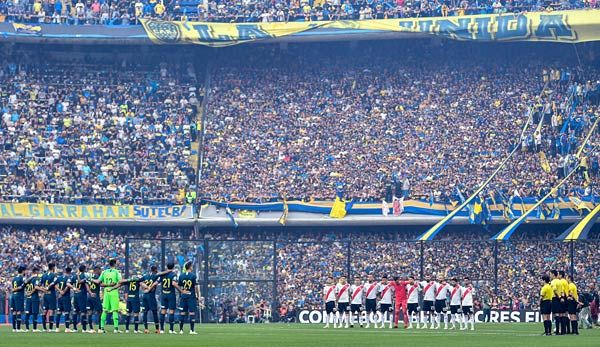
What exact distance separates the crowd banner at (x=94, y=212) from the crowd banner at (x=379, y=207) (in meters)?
1.51

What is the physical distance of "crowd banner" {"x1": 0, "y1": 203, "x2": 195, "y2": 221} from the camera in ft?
224

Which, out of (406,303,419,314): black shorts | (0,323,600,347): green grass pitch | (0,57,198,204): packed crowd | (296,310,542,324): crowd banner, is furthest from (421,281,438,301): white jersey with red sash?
(0,57,198,204): packed crowd

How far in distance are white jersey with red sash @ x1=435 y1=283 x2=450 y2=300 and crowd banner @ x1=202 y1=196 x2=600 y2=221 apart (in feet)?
54.4

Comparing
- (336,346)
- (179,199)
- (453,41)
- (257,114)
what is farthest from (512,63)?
(336,346)

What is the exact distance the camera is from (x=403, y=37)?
75.4 meters

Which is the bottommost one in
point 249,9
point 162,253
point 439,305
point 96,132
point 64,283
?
point 439,305

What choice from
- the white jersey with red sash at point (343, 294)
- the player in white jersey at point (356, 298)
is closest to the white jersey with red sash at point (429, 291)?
the player in white jersey at point (356, 298)

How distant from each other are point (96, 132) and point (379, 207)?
15186 mm

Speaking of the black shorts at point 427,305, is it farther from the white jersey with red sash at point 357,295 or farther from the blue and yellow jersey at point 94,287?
the blue and yellow jersey at point 94,287

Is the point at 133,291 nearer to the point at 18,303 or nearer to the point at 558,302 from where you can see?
the point at 18,303

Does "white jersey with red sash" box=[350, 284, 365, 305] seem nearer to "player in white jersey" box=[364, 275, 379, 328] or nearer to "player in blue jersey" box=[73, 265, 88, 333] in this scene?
"player in white jersey" box=[364, 275, 379, 328]

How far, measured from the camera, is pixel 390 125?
74750 millimetres

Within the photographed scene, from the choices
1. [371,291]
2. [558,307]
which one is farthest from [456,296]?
[558,307]

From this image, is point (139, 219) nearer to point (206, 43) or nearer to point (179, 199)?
point (179, 199)
